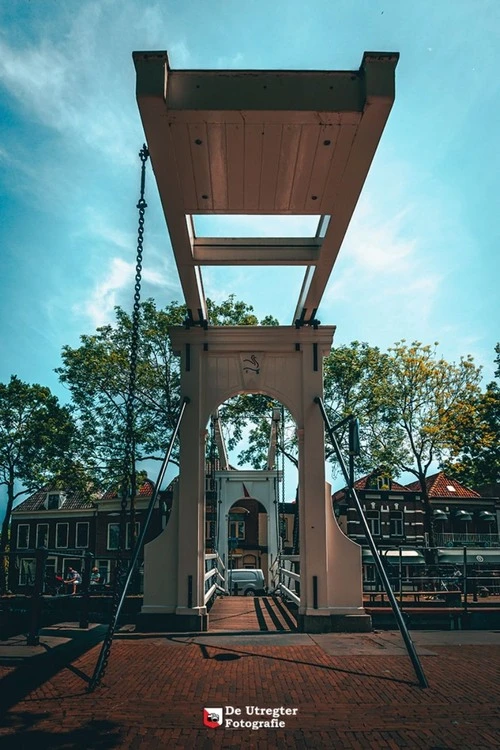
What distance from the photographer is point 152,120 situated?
5.71 metres

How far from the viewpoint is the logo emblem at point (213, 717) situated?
4676 mm

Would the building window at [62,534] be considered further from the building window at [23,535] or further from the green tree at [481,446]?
the green tree at [481,446]

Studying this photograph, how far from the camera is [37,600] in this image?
722cm

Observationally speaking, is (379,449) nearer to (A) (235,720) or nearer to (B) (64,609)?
(B) (64,609)

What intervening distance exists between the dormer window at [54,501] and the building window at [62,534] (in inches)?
49.2

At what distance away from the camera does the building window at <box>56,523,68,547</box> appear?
43.6 metres

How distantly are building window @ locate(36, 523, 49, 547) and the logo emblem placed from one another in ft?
139

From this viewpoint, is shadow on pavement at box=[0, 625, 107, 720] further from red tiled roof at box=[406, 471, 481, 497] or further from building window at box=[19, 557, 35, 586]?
red tiled roof at box=[406, 471, 481, 497]

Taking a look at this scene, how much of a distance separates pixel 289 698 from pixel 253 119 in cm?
489

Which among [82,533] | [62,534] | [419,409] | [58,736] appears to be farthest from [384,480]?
[58,736]

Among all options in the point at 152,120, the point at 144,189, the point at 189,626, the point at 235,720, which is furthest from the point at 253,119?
the point at 189,626

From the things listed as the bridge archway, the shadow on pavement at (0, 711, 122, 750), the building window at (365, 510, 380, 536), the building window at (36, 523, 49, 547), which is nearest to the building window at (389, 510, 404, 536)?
the building window at (365, 510, 380, 536)

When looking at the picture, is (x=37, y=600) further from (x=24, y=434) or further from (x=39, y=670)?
(x=24, y=434)

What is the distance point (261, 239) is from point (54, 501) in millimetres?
39728
